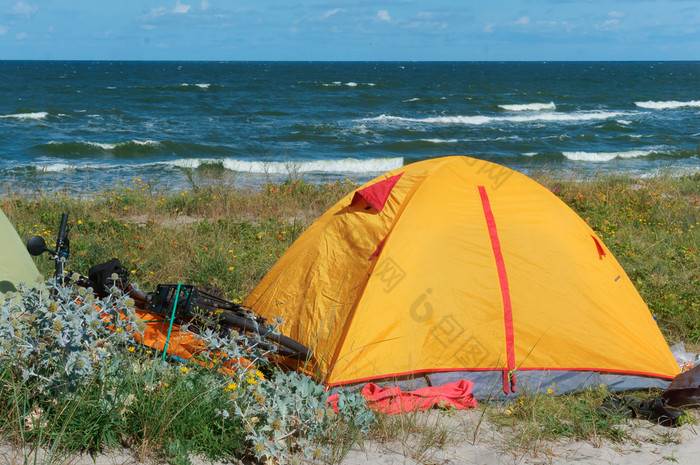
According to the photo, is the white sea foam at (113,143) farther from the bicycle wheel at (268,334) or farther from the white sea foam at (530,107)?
the white sea foam at (530,107)

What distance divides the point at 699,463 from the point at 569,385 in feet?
3.13

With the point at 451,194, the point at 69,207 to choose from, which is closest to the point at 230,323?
the point at 451,194

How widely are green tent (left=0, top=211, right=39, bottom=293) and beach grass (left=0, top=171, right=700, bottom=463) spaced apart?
132 cm

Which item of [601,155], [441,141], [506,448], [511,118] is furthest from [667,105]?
[506,448]

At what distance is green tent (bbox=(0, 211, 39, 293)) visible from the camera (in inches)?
163

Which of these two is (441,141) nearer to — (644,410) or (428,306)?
(428,306)

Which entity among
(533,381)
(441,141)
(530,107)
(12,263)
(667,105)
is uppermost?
(667,105)

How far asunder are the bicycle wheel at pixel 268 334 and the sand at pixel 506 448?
0.81m

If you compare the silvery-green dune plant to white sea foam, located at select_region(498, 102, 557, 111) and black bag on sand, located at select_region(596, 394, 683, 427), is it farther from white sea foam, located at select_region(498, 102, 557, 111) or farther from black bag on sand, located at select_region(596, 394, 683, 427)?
white sea foam, located at select_region(498, 102, 557, 111)

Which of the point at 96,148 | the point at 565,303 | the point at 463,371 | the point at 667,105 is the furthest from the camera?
the point at 667,105

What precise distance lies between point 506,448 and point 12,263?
3351 mm

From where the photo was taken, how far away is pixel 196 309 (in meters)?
3.96

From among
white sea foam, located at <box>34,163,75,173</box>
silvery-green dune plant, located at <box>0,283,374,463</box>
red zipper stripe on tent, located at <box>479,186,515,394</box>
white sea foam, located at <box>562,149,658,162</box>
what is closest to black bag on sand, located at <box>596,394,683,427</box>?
red zipper stripe on tent, located at <box>479,186,515,394</box>

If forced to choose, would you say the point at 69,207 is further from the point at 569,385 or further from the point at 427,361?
the point at 569,385
